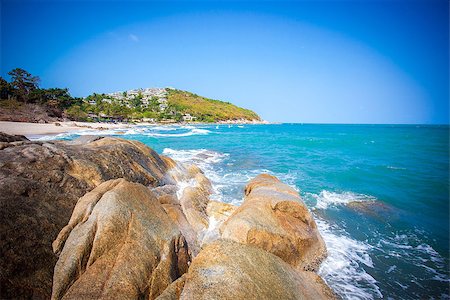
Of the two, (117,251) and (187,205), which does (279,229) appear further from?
(117,251)

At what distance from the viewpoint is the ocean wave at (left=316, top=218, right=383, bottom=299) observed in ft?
22.4

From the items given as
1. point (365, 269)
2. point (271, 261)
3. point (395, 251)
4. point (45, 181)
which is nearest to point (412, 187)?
point (395, 251)

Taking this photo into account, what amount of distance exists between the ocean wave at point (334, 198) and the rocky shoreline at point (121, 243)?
632cm

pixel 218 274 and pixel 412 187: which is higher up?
pixel 218 274

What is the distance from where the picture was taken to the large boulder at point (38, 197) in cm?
424

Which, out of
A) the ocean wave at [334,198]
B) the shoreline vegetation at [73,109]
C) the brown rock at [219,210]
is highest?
the shoreline vegetation at [73,109]

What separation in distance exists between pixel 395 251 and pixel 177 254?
9464 millimetres

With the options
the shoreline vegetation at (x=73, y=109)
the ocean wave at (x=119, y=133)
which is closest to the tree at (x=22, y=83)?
the shoreline vegetation at (x=73, y=109)

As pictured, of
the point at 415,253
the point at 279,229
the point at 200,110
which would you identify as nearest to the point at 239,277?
the point at 279,229

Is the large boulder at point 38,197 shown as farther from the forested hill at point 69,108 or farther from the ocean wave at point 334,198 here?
the forested hill at point 69,108

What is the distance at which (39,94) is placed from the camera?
2884 inches

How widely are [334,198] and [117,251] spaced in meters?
14.1

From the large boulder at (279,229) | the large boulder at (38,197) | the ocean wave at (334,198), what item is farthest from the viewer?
the ocean wave at (334,198)

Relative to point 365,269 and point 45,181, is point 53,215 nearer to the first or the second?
point 45,181
